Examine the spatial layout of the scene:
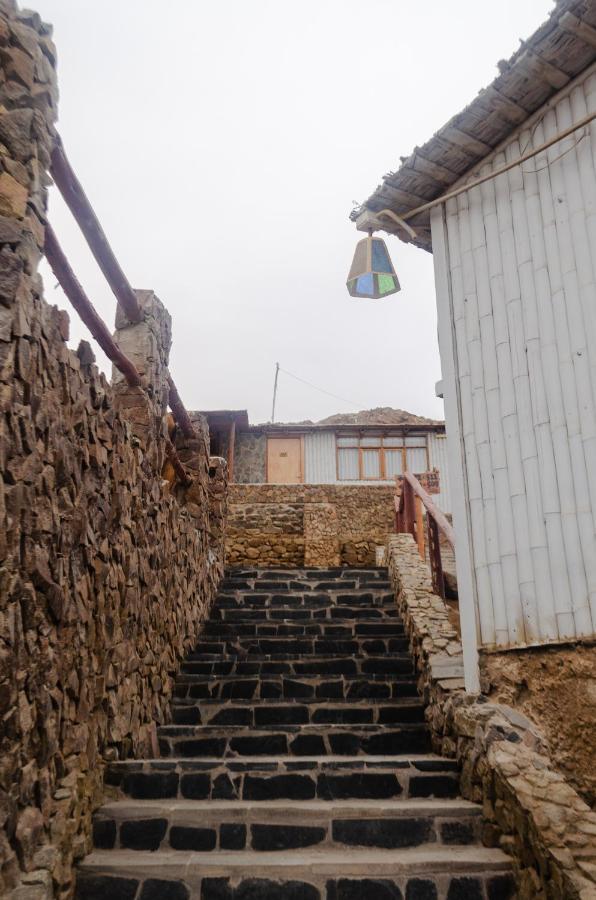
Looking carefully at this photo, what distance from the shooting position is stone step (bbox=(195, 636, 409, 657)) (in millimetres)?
6812

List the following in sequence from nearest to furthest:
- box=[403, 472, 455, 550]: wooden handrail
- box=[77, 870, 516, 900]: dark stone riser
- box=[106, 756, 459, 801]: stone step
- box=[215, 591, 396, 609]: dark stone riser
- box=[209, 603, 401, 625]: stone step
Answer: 1. box=[77, 870, 516, 900]: dark stone riser
2. box=[106, 756, 459, 801]: stone step
3. box=[403, 472, 455, 550]: wooden handrail
4. box=[209, 603, 401, 625]: stone step
5. box=[215, 591, 396, 609]: dark stone riser

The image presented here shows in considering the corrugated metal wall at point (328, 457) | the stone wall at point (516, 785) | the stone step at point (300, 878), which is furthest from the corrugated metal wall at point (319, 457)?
the stone step at point (300, 878)

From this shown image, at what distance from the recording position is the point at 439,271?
16.9 ft

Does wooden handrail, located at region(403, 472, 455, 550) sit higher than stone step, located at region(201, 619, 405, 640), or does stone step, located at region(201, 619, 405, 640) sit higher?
wooden handrail, located at region(403, 472, 455, 550)

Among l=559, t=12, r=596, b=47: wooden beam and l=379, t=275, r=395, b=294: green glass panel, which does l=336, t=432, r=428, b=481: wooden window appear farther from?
l=559, t=12, r=596, b=47: wooden beam

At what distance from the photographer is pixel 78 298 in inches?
172

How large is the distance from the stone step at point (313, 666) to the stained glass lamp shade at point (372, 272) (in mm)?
3310

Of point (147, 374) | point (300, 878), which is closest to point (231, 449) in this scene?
point (147, 374)

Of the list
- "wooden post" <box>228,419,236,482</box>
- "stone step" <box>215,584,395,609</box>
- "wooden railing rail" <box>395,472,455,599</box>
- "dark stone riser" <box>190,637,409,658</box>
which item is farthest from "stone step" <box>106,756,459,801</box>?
"wooden post" <box>228,419,236,482</box>

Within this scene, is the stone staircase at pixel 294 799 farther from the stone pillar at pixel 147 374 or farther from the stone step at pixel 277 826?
the stone pillar at pixel 147 374

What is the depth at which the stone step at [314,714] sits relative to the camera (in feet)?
18.4

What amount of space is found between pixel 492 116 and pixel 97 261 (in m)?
2.87

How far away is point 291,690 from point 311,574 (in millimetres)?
3124

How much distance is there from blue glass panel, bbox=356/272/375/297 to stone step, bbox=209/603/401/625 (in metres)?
3.71
